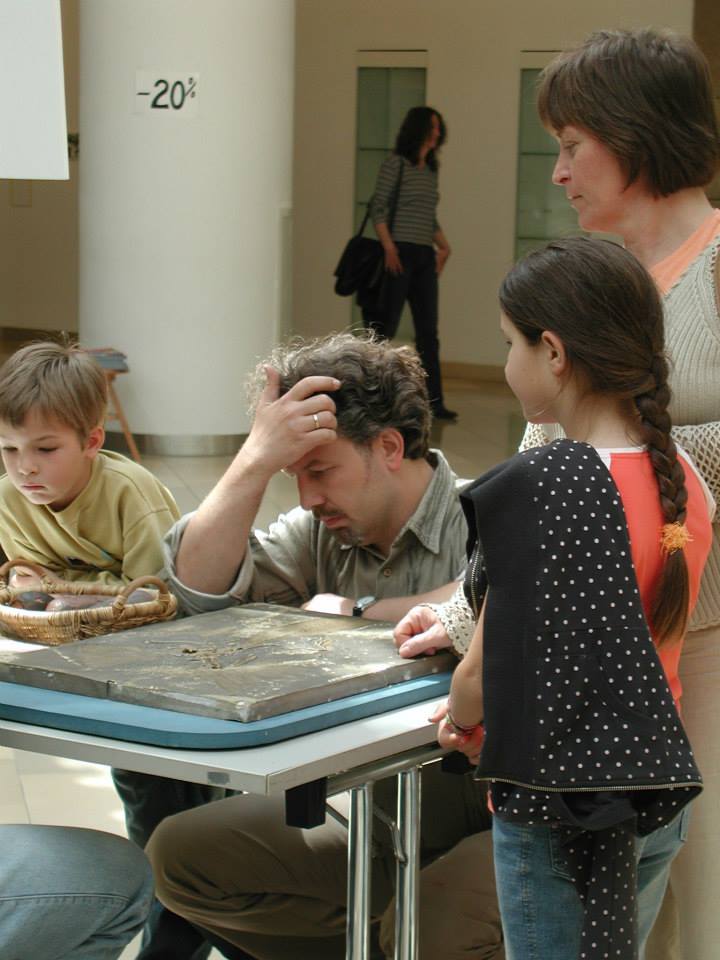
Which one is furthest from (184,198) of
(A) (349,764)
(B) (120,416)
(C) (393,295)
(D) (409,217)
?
(A) (349,764)

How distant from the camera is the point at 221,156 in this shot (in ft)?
28.3

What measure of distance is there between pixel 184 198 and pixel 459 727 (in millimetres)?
7199

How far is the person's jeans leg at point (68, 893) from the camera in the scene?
71.9 inches

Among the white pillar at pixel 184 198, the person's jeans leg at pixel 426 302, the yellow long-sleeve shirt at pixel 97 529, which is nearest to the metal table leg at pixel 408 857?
the yellow long-sleeve shirt at pixel 97 529

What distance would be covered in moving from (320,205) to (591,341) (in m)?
12.9

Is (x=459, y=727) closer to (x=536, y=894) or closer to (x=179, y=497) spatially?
(x=536, y=894)

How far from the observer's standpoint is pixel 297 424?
238cm

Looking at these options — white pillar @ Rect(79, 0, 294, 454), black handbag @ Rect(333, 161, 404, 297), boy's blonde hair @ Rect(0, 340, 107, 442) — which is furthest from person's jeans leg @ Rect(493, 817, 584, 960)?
black handbag @ Rect(333, 161, 404, 297)

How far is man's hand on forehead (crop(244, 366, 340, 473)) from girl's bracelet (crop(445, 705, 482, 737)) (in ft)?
2.29

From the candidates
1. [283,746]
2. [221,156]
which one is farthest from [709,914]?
[221,156]

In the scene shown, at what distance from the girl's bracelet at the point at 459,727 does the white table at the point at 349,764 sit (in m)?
0.06

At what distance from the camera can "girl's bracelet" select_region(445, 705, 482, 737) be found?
1.78m

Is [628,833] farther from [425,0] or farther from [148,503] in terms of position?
[425,0]

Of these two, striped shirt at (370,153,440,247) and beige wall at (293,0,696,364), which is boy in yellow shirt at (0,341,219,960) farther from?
beige wall at (293,0,696,364)
